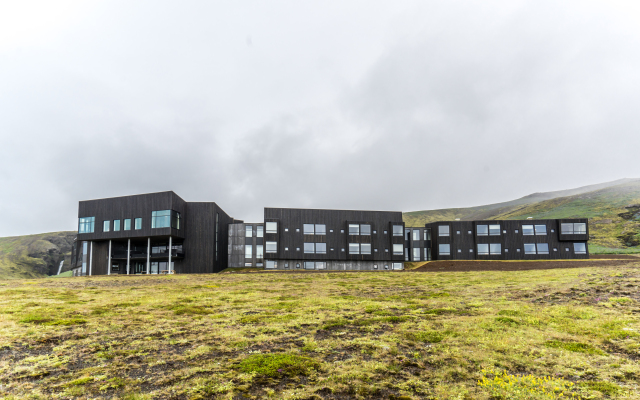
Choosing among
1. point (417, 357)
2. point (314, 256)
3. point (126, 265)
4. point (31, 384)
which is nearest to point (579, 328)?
point (417, 357)

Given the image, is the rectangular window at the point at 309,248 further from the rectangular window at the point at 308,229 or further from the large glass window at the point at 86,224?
the large glass window at the point at 86,224

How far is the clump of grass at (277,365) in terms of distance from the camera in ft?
23.4

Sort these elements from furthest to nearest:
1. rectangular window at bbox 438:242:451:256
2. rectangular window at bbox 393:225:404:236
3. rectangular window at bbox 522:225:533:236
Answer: rectangular window at bbox 438:242:451:256, rectangular window at bbox 522:225:533:236, rectangular window at bbox 393:225:404:236

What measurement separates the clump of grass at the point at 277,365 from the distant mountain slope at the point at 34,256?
137 m

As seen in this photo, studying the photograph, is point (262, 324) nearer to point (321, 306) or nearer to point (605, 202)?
point (321, 306)

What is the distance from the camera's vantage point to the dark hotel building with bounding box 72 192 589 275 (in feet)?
173

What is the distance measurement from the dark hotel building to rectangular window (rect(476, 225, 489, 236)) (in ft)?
11.8

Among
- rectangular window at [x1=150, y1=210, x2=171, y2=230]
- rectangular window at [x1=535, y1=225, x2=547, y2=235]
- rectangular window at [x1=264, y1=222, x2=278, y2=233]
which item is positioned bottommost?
rectangular window at [x1=535, y1=225, x2=547, y2=235]

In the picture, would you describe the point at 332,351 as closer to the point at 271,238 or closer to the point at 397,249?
the point at 271,238

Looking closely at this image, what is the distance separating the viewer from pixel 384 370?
7.29 meters

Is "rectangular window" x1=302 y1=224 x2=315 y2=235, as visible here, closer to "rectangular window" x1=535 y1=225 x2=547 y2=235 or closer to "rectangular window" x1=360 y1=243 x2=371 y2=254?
"rectangular window" x1=360 y1=243 x2=371 y2=254

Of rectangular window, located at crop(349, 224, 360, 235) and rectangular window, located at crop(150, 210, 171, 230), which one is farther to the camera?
rectangular window, located at crop(349, 224, 360, 235)

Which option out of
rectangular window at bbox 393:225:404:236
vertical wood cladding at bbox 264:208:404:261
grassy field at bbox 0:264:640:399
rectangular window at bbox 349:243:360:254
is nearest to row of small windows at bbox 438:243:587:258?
rectangular window at bbox 393:225:404:236

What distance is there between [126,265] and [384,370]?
60263 millimetres
